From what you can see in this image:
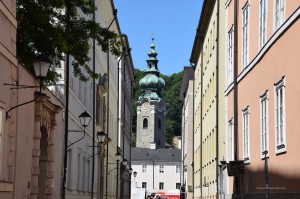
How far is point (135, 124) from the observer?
152 m

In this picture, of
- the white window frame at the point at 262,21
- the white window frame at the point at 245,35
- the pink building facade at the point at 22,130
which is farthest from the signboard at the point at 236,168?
the pink building facade at the point at 22,130

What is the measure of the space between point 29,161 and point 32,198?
4.23 feet

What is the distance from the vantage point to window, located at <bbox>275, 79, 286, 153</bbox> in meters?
14.7

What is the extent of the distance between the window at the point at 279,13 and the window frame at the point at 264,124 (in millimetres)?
1997

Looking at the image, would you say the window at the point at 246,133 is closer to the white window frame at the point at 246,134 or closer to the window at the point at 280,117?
the white window frame at the point at 246,134

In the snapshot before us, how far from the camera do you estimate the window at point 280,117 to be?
579 inches

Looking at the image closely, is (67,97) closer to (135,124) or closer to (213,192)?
(213,192)

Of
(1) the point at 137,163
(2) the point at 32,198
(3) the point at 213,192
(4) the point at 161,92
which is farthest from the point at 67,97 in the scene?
(4) the point at 161,92

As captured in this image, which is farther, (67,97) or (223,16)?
(223,16)

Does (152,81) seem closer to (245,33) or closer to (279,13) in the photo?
(245,33)

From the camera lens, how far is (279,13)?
15625 millimetres

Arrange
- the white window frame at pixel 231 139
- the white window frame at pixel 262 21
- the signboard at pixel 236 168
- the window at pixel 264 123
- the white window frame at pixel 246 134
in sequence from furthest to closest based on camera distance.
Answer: the white window frame at pixel 231 139 < the white window frame at pixel 246 134 < the signboard at pixel 236 168 < the white window frame at pixel 262 21 < the window at pixel 264 123

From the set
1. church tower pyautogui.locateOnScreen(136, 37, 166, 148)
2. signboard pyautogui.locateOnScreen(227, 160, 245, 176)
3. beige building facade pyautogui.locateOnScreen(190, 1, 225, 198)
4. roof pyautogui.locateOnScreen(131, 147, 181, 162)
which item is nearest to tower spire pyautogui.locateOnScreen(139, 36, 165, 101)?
church tower pyautogui.locateOnScreen(136, 37, 166, 148)

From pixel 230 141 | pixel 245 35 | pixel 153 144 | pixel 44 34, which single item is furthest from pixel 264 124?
pixel 153 144
